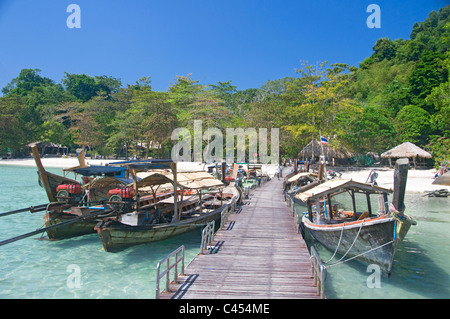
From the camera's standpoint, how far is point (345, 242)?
32.8 feet

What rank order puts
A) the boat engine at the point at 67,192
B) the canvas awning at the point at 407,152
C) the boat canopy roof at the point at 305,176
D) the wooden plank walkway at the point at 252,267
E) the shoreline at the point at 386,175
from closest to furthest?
the wooden plank walkway at the point at 252,267
the boat engine at the point at 67,192
the boat canopy roof at the point at 305,176
the shoreline at the point at 386,175
the canvas awning at the point at 407,152

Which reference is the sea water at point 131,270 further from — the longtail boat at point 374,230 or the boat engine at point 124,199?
the boat engine at point 124,199

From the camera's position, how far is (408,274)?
32.5 feet

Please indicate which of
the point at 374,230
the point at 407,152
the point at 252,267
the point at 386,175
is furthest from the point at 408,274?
the point at 407,152

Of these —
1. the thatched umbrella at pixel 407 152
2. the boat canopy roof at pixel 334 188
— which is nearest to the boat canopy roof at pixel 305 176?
the boat canopy roof at pixel 334 188

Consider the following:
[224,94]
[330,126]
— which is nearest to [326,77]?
[330,126]

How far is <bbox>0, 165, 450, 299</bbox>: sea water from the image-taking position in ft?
28.3

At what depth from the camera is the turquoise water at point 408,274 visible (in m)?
8.59

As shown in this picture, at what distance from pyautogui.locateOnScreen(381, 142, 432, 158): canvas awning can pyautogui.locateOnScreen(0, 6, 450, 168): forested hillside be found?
6.27 ft

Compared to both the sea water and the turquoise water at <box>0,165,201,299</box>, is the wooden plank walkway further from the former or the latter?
the turquoise water at <box>0,165,201,299</box>

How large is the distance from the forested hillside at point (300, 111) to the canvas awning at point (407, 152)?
191 cm

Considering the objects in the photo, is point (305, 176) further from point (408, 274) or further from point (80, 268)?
point (80, 268)

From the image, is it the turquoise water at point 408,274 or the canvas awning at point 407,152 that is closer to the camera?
the turquoise water at point 408,274
